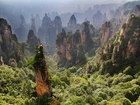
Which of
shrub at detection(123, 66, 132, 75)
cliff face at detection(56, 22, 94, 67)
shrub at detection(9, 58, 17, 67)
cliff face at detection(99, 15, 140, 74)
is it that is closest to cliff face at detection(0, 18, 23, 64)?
shrub at detection(9, 58, 17, 67)

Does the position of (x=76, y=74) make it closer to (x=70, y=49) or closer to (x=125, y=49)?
(x=125, y=49)

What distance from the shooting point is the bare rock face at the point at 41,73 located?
33375 millimetres

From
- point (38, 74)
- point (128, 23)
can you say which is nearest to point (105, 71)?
point (128, 23)

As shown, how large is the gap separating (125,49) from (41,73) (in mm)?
40635

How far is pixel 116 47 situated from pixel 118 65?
551 centimetres

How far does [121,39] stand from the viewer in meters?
71.4

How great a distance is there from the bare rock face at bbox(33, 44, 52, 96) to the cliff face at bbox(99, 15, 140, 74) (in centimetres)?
3747

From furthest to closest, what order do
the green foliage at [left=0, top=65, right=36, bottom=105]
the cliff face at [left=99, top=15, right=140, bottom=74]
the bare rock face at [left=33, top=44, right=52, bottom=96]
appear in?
the cliff face at [left=99, top=15, right=140, bottom=74] → the green foliage at [left=0, top=65, right=36, bottom=105] → the bare rock face at [left=33, top=44, right=52, bottom=96]

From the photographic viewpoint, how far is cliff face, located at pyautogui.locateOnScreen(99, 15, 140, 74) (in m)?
67.8

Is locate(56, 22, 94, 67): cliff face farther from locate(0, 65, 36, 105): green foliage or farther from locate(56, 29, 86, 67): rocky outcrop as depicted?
locate(0, 65, 36, 105): green foliage

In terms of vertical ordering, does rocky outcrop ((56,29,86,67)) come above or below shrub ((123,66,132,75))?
above

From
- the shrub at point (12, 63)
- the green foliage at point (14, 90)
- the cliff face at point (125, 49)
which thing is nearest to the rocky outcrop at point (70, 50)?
the shrub at point (12, 63)

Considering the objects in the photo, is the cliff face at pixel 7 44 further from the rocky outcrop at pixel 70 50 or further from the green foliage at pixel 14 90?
the green foliage at pixel 14 90

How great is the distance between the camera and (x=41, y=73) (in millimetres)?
33719
